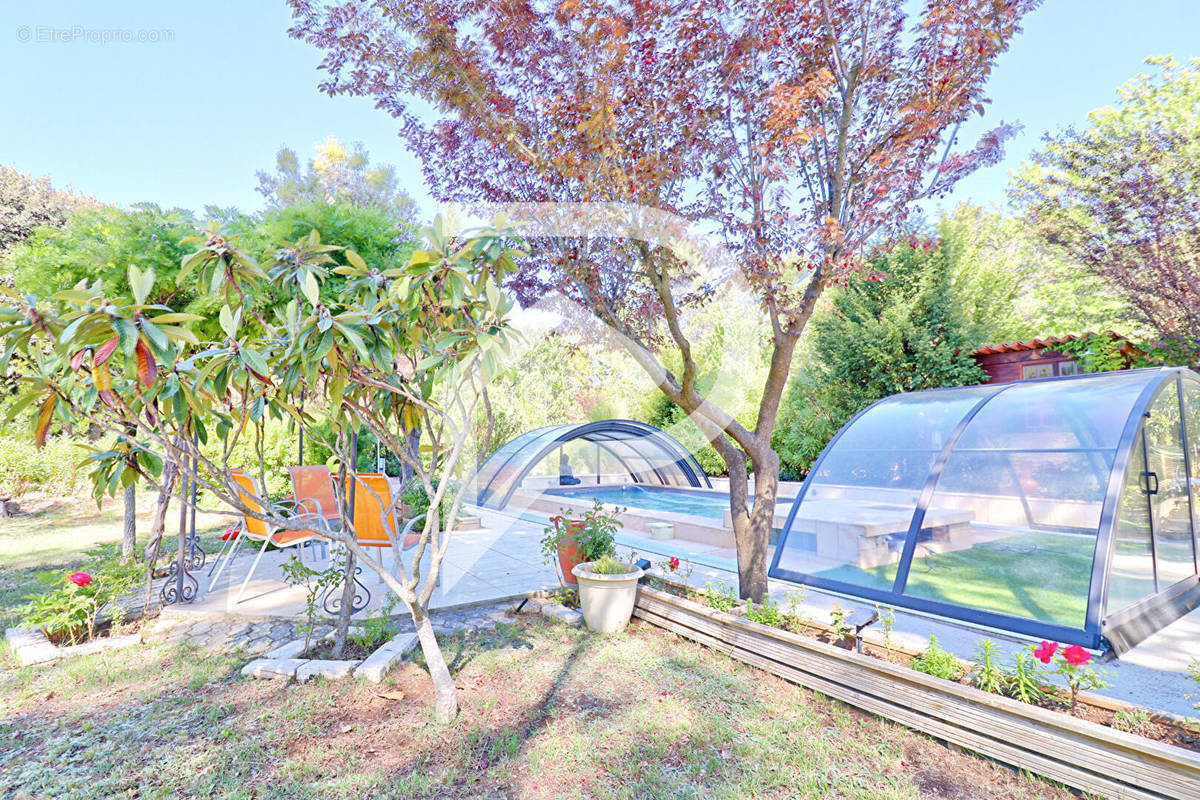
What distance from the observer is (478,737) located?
2.33 metres

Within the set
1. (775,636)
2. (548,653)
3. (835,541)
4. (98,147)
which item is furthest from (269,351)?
(98,147)

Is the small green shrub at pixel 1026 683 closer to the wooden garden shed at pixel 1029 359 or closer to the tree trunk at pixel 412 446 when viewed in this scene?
the tree trunk at pixel 412 446

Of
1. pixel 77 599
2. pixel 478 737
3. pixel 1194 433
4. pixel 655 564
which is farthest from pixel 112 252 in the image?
pixel 1194 433

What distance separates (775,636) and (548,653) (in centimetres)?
122

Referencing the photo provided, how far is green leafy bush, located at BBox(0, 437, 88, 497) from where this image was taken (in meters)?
9.13

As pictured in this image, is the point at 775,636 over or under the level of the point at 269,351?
under

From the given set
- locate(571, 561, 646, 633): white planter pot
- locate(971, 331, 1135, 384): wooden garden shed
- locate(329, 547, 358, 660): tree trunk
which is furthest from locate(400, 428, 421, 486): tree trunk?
locate(971, 331, 1135, 384): wooden garden shed

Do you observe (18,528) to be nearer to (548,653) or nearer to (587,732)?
(548,653)

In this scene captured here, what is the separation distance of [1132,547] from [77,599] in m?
6.04

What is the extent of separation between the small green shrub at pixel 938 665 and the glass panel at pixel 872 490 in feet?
3.87

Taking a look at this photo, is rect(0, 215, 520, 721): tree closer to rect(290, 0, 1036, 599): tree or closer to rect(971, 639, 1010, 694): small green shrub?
rect(290, 0, 1036, 599): tree

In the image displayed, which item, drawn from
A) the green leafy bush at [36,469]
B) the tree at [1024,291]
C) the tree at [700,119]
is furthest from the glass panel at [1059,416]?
the green leafy bush at [36,469]

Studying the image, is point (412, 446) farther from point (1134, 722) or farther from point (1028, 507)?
point (1028, 507)

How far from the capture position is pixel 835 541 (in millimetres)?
4008
